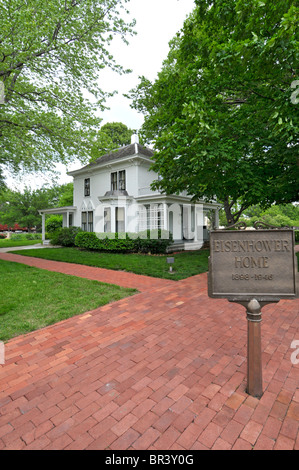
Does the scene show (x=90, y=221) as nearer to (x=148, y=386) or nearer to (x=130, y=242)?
(x=130, y=242)

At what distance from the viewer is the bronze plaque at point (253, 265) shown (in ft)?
8.36

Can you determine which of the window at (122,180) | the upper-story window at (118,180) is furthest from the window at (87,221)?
the window at (122,180)

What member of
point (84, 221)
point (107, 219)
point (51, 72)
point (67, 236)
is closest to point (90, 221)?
point (84, 221)

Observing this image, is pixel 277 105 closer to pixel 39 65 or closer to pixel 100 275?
pixel 100 275

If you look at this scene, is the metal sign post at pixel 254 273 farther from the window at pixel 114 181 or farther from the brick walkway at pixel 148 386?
the window at pixel 114 181

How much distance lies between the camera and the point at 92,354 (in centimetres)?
329

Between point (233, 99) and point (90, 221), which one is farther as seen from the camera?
point (90, 221)

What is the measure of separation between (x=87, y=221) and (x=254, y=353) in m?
19.6

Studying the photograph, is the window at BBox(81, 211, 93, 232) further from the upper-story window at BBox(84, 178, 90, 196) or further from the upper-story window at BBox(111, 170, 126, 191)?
the upper-story window at BBox(111, 170, 126, 191)

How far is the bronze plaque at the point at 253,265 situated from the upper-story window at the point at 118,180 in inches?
629

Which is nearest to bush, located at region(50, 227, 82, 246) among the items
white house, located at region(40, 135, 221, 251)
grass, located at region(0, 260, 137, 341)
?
white house, located at region(40, 135, 221, 251)

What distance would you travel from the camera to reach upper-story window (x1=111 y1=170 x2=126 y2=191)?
711 inches

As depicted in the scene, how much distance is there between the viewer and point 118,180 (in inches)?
722
